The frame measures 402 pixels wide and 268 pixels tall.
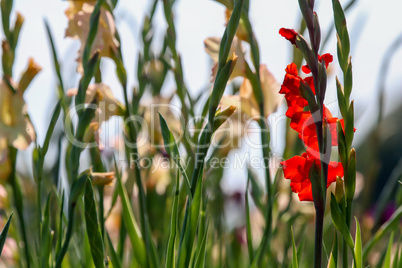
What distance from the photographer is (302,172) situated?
368mm

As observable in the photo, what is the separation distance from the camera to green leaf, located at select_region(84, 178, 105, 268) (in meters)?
0.41

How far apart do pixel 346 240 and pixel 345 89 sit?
4.6 inches

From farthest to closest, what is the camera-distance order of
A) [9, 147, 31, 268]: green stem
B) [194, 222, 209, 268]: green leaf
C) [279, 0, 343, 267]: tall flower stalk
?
[9, 147, 31, 268]: green stem, [194, 222, 209, 268]: green leaf, [279, 0, 343, 267]: tall flower stalk

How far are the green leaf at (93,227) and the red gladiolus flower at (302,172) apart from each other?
6.6 inches

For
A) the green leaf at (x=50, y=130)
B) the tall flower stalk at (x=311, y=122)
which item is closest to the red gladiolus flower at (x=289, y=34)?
the tall flower stalk at (x=311, y=122)

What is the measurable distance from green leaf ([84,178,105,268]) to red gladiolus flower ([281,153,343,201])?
0.17m

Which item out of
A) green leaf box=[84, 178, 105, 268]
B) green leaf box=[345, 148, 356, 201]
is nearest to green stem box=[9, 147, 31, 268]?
green leaf box=[84, 178, 105, 268]

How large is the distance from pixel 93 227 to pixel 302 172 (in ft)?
0.62

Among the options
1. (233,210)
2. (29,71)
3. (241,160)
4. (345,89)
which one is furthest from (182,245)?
(233,210)

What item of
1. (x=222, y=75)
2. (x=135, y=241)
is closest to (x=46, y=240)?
(x=135, y=241)

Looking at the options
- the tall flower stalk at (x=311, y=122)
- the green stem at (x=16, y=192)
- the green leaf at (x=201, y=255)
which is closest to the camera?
the tall flower stalk at (x=311, y=122)

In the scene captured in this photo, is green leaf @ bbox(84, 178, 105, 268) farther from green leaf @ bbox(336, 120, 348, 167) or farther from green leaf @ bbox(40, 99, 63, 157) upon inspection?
green leaf @ bbox(336, 120, 348, 167)

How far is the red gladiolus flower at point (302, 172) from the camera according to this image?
37 centimetres

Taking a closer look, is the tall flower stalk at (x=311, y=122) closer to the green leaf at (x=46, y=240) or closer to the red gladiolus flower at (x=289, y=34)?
the red gladiolus flower at (x=289, y=34)
